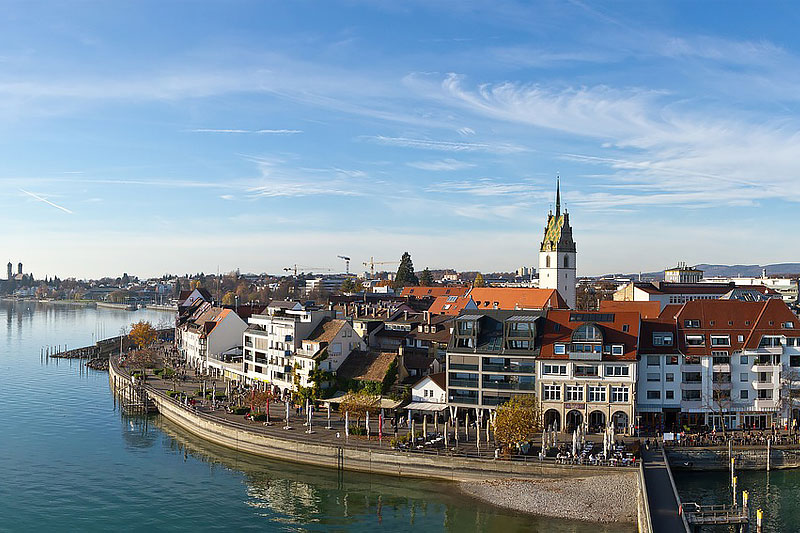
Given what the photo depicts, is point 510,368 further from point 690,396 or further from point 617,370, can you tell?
point 690,396

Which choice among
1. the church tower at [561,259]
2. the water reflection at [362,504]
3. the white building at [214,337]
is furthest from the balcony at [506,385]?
the church tower at [561,259]

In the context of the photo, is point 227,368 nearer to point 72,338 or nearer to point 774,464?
point 774,464

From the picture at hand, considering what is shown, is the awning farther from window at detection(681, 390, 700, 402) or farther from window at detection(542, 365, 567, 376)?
window at detection(681, 390, 700, 402)

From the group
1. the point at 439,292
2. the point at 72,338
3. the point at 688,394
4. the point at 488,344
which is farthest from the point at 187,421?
the point at 72,338

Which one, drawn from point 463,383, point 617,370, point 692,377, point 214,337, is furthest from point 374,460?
point 214,337

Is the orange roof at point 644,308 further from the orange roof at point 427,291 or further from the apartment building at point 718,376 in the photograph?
the orange roof at point 427,291

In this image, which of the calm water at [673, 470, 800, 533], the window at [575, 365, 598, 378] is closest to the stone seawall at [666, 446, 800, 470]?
the calm water at [673, 470, 800, 533]

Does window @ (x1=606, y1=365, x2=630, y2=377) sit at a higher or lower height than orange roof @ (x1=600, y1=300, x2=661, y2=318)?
lower
